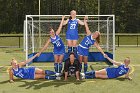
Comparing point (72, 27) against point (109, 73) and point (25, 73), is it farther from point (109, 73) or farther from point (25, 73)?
point (25, 73)

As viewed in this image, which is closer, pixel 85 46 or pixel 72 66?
pixel 72 66

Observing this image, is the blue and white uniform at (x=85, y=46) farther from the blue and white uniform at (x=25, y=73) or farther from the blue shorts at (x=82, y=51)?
the blue and white uniform at (x=25, y=73)

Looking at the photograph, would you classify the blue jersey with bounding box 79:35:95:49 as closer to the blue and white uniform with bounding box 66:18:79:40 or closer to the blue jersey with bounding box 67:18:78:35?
the blue and white uniform with bounding box 66:18:79:40

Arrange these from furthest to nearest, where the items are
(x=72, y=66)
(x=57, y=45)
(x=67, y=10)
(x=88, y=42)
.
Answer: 1. (x=67, y=10)
2. (x=88, y=42)
3. (x=57, y=45)
4. (x=72, y=66)

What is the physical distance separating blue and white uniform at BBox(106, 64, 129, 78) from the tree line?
41.3 meters

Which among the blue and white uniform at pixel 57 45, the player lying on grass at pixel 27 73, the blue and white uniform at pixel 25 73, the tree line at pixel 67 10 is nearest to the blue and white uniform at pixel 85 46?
the blue and white uniform at pixel 57 45

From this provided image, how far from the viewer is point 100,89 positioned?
36.8 ft

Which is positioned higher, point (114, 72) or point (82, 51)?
point (82, 51)

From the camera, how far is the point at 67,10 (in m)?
55.8

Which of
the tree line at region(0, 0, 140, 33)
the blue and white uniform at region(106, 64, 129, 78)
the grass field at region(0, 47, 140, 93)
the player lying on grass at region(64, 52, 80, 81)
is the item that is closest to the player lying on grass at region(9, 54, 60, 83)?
the grass field at region(0, 47, 140, 93)

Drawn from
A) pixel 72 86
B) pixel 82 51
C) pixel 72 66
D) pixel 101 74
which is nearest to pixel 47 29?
pixel 82 51

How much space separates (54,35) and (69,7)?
145 ft

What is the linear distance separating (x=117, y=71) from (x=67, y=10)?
43.5 m

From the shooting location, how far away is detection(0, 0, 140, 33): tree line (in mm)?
56625
